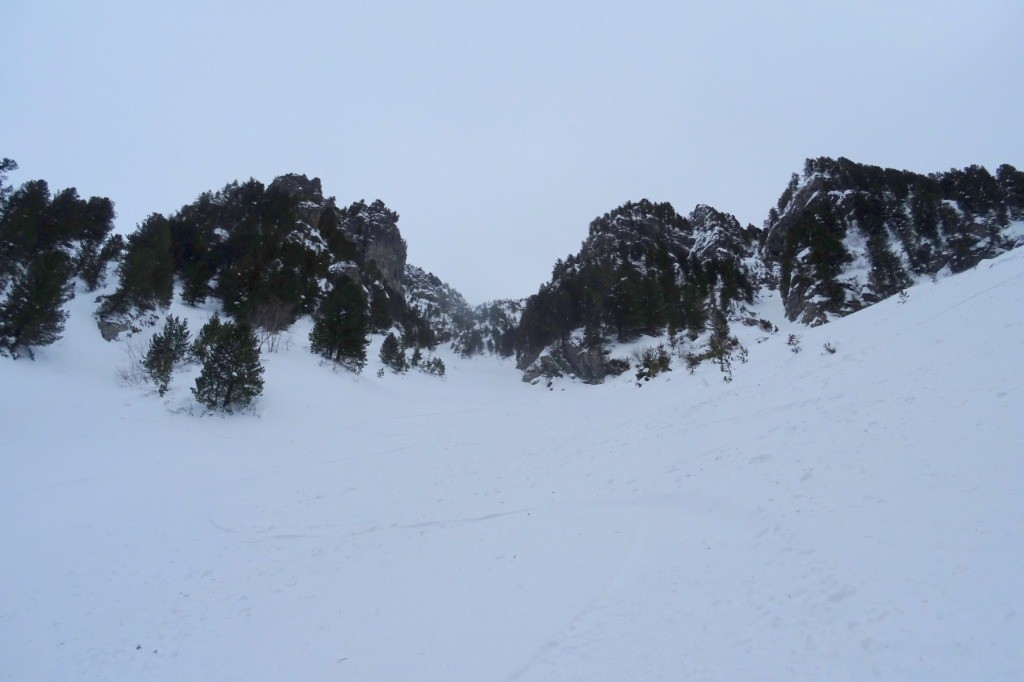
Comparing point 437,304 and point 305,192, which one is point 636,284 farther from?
point 437,304

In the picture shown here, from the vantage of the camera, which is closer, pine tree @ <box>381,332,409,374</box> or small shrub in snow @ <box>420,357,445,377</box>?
pine tree @ <box>381,332,409,374</box>

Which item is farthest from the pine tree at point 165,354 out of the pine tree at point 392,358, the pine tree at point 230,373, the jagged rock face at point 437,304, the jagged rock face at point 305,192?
the jagged rock face at point 437,304

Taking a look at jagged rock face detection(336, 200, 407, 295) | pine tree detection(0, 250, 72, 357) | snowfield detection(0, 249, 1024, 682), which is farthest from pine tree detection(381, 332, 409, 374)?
jagged rock face detection(336, 200, 407, 295)

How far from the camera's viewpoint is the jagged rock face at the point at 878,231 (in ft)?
146

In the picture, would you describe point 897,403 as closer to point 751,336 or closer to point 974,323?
point 974,323

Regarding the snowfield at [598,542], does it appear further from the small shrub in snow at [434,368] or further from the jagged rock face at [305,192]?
the jagged rock face at [305,192]

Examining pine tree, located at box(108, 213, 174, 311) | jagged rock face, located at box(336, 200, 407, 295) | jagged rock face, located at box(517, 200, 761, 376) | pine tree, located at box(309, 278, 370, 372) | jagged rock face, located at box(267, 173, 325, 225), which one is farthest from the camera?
jagged rock face, located at box(336, 200, 407, 295)

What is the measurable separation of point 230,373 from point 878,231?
67.9m

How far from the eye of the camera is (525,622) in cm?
553

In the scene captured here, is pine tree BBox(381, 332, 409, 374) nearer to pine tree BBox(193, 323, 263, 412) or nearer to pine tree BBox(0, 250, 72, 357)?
pine tree BBox(193, 323, 263, 412)

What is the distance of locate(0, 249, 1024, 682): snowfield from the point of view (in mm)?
4281

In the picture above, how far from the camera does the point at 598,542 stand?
7.27 m

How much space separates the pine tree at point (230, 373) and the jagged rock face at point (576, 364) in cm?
3308

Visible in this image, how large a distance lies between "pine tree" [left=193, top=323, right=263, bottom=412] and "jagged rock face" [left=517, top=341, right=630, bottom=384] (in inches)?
1303
